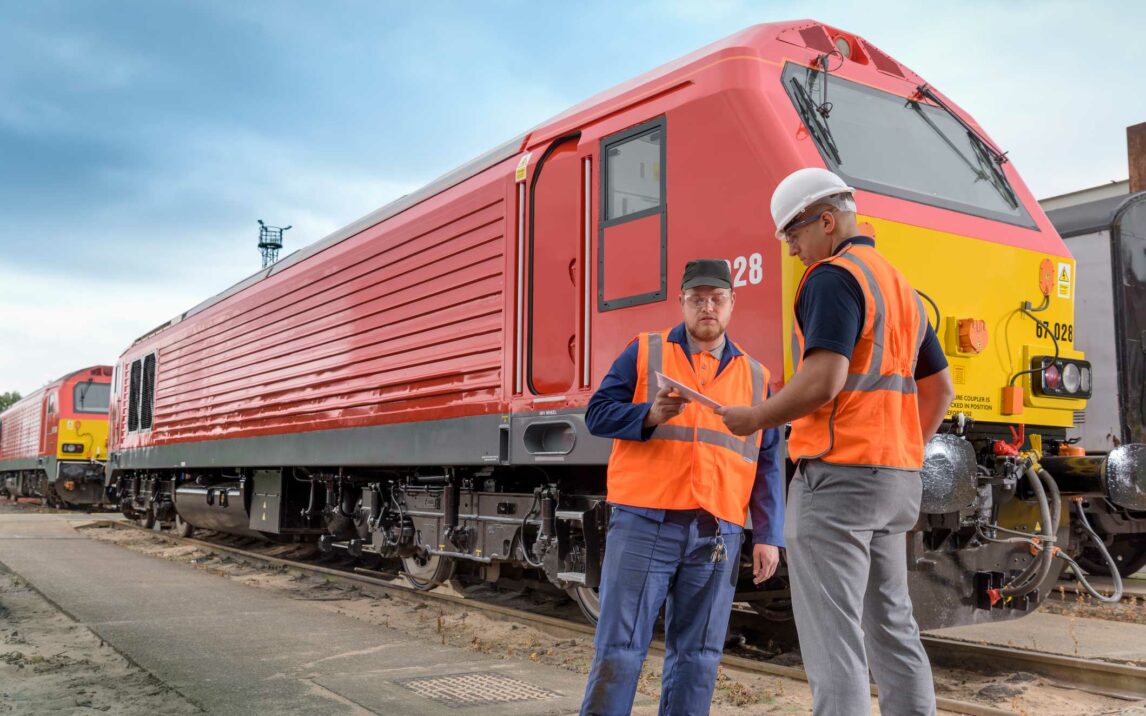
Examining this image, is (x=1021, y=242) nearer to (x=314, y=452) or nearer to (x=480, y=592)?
(x=480, y=592)

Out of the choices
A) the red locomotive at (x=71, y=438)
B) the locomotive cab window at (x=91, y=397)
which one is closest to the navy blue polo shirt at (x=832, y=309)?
the red locomotive at (x=71, y=438)

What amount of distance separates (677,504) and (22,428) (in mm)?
31645

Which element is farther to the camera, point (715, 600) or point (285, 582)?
point (285, 582)

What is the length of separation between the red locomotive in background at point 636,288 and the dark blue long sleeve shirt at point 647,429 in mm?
1092

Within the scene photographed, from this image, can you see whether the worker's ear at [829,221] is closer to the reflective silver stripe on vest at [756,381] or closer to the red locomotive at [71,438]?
the reflective silver stripe on vest at [756,381]

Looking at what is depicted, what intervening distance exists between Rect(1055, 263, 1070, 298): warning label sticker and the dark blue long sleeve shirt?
3.02 metres

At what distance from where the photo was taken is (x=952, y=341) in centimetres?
491

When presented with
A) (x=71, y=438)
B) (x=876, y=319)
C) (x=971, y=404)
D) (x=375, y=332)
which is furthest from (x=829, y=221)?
(x=71, y=438)

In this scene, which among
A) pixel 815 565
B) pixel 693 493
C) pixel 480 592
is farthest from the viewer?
pixel 480 592

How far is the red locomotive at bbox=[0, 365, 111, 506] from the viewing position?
24.3 meters

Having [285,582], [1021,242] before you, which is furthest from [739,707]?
[285,582]

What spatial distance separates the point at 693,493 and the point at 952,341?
7.44 feet

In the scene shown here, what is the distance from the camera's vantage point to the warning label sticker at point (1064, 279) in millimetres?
5676

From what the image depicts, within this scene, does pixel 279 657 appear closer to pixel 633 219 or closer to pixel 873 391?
pixel 633 219
